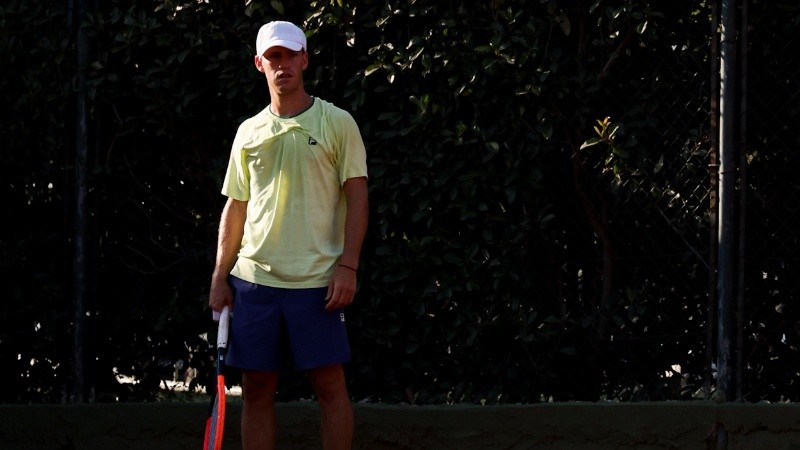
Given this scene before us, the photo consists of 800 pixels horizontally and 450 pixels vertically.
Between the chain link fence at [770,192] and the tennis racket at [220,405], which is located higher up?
the chain link fence at [770,192]

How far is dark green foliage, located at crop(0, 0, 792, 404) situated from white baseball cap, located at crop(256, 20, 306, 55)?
107 cm

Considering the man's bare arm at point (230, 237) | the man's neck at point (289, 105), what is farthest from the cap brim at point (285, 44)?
the man's bare arm at point (230, 237)

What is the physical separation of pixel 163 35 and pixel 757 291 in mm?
3119

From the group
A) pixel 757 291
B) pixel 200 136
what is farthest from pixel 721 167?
pixel 200 136

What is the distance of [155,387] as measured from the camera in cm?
708

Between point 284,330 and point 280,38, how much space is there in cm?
116

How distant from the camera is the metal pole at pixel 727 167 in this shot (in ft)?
20.4

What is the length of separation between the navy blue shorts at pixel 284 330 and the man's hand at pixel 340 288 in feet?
0.20

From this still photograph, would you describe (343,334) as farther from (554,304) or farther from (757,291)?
(757,291)

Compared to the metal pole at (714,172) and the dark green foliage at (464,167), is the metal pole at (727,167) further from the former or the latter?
the dark green foliage at (464,167)

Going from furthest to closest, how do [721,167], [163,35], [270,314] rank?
[163,35] < [721,167] < [270,314]

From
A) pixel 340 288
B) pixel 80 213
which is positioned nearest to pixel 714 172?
pixel 340 288

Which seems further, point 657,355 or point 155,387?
point 155,387

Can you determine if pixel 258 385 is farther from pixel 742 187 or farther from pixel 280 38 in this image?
pixel 742 187
